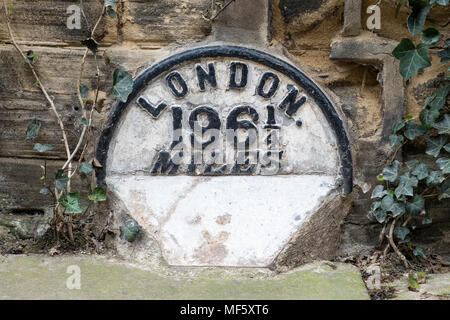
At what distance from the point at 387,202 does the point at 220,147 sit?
0.72 metres

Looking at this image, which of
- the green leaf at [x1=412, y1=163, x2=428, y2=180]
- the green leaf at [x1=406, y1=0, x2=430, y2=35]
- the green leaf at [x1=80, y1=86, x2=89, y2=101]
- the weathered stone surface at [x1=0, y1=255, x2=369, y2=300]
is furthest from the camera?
the green leaf at [x1=80, y1=86, x2=89, y2=101]

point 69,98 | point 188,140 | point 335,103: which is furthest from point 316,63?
point 69,98

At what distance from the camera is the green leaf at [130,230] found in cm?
254

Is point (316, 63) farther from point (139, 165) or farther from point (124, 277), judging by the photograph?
point (124, 277)

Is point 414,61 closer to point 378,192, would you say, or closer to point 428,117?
point 428,117

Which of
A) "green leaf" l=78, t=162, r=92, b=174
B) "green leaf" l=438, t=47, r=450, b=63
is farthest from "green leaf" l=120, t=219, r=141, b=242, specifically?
"green leaf" l=438, t=47, r=450, b=63

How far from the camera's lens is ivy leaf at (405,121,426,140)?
101 inches

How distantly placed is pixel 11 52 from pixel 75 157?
532mm

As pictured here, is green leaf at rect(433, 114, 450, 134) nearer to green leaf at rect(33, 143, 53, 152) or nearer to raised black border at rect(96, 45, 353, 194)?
raised black border at rect(96, 45, 353, 194)

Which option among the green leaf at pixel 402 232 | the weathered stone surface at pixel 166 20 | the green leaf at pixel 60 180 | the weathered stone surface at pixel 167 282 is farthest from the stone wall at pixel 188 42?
the weathered stone surface at pixel 167 282

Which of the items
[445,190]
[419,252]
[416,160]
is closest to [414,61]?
[416,160]

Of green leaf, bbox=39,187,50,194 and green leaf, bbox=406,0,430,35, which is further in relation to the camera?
green leaf, bbox=39,187,50,194

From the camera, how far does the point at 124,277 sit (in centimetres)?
240

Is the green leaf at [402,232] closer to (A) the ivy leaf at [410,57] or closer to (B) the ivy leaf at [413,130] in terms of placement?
(B) the ivy leaf at [413,130]
